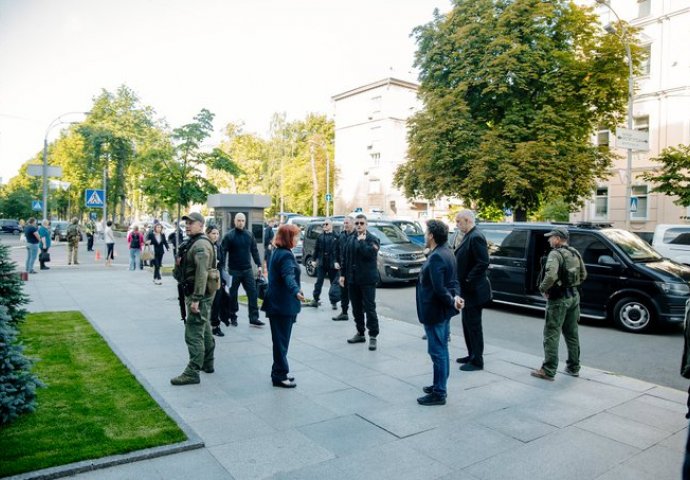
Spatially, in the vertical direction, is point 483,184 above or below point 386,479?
above

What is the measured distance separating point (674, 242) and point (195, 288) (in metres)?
14.9

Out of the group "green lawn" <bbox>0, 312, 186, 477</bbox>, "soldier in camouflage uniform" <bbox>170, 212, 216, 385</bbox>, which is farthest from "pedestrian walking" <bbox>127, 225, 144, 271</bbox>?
"soldier in camouflage uniform" <bbox>170, 212, 216, 385</bbox>

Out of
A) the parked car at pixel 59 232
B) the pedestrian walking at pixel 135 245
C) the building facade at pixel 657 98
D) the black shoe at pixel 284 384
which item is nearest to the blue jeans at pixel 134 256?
the pedestrian walking at pixel 135 245

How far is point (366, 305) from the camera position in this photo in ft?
25.6

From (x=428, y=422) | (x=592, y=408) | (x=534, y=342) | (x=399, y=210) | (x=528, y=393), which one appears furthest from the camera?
(x=399, y=210)

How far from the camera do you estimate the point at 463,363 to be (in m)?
7.02

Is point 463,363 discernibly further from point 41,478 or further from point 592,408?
point 41,478

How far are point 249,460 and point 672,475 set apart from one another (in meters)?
3.26

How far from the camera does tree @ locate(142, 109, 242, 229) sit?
14727 mm

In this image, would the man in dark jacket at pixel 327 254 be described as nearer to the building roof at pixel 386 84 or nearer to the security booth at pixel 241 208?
the security booth at pixel 241 208

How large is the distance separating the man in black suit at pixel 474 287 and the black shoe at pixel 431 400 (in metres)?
1.44

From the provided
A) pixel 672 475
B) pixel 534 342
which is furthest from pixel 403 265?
pixel 672 475

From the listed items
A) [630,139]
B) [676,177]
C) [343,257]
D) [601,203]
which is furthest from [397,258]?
[601,203]

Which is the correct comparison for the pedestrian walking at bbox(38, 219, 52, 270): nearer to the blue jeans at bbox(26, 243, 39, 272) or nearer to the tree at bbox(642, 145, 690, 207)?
the blue jeans at bbox(26, 243, 39, 272)
